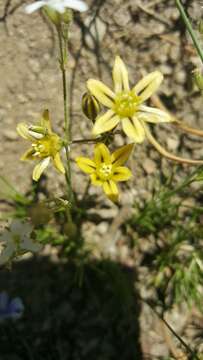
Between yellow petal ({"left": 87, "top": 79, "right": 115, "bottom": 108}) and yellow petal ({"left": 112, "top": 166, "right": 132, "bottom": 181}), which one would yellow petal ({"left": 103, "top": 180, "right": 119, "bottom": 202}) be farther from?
yellow petal ({"left": 87, "top": 79, "right": 115, "bottom": 108})

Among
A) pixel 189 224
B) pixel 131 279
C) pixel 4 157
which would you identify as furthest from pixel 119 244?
pixel 4 157

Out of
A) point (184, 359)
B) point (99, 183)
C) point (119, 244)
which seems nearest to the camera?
point (99, 183)

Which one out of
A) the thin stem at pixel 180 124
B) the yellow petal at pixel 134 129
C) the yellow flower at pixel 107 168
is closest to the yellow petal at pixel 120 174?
the yellow flower at pixel 107 168

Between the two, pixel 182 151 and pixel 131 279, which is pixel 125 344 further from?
pixel 182 151

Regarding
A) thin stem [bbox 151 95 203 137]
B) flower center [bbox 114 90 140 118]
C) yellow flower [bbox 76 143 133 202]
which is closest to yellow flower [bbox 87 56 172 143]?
flower center [bbox 114 90 140 118]

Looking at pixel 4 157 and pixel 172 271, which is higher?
pixel 4 157

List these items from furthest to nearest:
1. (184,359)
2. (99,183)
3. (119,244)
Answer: (119,244), (184,359), (99,183)

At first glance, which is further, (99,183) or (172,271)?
(172,271)

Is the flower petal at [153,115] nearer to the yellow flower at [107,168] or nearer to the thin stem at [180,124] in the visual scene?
the yellow flower at [107,168]
